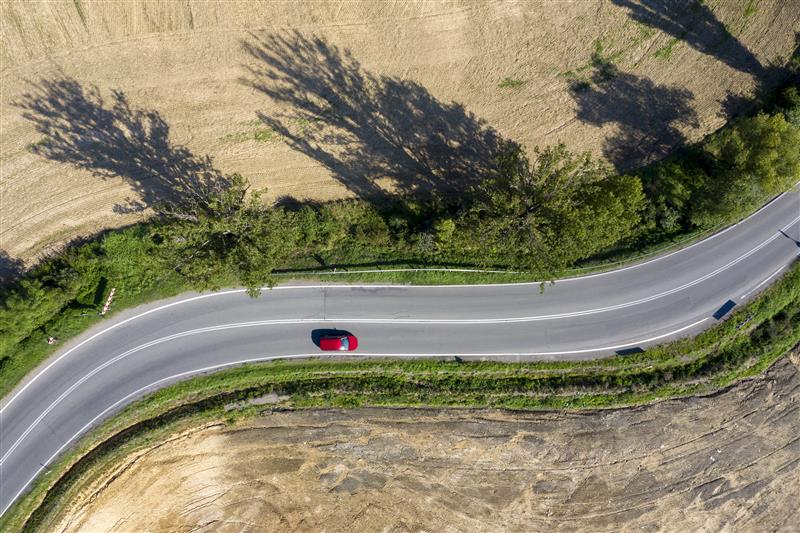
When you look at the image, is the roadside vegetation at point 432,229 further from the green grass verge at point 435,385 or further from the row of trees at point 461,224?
the green grass verge at point 435,385

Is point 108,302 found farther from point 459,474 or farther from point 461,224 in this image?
point 459,474

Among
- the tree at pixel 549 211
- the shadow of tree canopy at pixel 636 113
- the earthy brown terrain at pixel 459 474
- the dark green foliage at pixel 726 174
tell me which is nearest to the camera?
the tree at pixel 549 211

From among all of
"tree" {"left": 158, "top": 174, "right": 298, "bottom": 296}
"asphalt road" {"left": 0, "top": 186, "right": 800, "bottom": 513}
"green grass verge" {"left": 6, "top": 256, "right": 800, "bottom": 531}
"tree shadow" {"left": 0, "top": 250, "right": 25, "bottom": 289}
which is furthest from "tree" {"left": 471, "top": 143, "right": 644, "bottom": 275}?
"tree shadow" {"left": 0, "top": 250, "right": 25, "bottom": 289}

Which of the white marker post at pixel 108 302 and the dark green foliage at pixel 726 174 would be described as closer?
the dark green foliage at pixel 726 174

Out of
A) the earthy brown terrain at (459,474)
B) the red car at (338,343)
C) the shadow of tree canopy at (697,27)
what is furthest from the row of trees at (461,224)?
the earthy brown terrain at (459,474)

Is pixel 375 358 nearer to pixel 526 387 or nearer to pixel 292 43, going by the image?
pixel 526 387

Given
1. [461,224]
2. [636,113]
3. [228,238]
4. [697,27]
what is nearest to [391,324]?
[461,224]
